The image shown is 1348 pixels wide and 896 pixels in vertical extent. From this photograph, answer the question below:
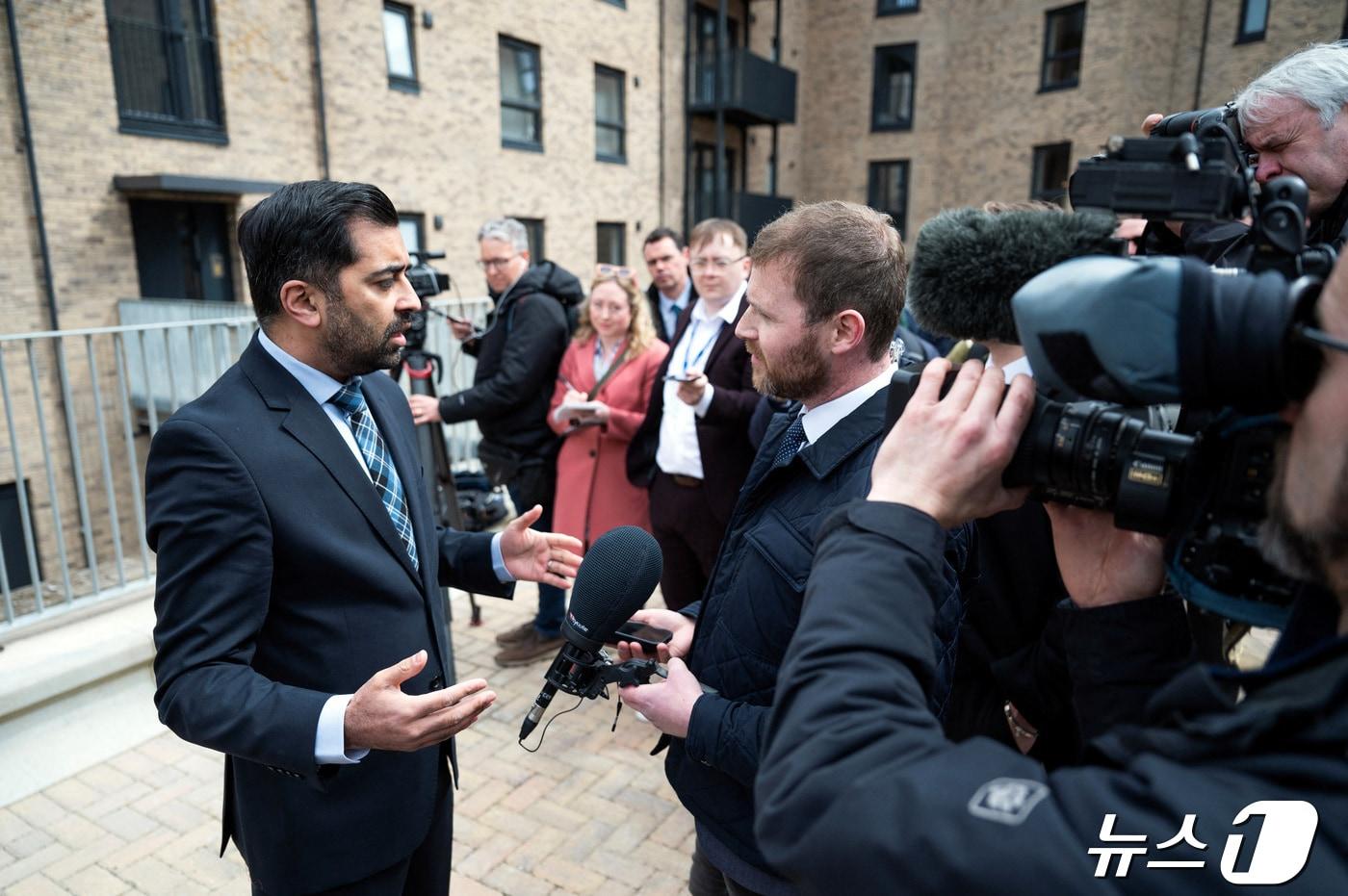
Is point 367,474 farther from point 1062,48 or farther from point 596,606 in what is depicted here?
point 1062,48

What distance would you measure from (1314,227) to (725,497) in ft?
8.34

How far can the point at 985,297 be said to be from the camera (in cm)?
197

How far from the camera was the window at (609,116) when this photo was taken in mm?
17297

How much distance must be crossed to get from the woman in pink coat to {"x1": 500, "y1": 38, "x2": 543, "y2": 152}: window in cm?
1151

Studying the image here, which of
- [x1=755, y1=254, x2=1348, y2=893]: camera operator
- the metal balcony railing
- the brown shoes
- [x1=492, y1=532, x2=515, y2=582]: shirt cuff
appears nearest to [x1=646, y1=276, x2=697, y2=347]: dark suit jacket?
the metal balcony railing

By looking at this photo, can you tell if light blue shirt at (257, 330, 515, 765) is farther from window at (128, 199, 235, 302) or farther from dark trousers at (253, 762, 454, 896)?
window at (128, 199, 235, 302)

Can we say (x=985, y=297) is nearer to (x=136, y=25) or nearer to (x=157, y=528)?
(x=157, y=528)

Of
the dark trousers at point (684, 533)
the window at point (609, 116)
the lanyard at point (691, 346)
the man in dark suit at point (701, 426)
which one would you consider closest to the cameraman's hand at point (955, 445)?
the man in dark suit at point (701, 426)

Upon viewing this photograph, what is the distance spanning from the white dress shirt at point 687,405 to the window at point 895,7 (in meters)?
20.6

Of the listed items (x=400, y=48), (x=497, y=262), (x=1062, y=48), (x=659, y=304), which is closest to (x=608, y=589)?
(x=497, y=262)

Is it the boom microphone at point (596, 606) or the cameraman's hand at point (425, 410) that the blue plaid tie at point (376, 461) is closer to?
the boom microphone at point (596, 606)

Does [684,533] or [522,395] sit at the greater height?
[522,395]

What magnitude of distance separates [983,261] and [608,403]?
3.10 metres

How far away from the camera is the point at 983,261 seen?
6.37 ft
